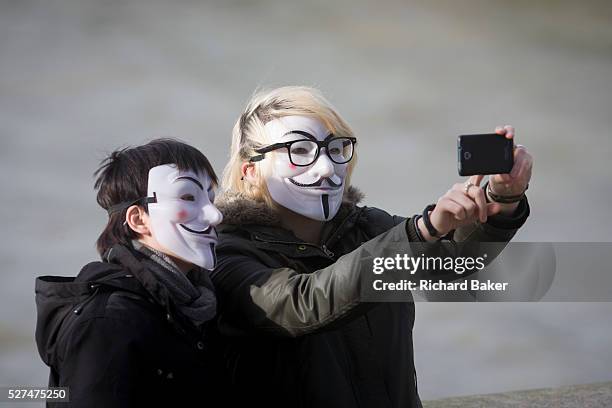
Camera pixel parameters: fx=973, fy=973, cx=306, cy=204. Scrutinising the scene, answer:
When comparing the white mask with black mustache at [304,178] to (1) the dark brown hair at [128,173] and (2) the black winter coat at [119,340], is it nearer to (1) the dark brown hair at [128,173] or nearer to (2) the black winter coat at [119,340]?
(1) the dark brown hair at [128,173]

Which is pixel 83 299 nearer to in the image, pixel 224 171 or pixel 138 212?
pixel 138 212

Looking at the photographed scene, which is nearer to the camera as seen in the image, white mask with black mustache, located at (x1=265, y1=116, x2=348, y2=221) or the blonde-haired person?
the blonde-haired person

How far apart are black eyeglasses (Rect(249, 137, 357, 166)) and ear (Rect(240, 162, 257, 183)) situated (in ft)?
0.11

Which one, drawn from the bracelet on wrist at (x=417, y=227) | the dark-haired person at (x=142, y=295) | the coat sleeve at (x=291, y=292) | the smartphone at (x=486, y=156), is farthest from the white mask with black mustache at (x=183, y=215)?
the smartphone at (x=486, y=156)

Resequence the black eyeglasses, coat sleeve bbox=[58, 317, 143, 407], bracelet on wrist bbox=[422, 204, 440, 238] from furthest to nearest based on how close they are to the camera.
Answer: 1. the black eyeglasses
2. bracelet on wrist bbox=[422, 204, 440, 238]
3. coat sleeve bbox=[58, 317, 143, 407]

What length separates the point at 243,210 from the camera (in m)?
3.43

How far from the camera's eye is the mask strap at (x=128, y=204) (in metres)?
3.10

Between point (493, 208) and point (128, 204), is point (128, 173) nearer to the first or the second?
point (128, 204)

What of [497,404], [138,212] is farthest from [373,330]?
[497,404]

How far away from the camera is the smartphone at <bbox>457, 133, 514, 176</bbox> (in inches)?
113

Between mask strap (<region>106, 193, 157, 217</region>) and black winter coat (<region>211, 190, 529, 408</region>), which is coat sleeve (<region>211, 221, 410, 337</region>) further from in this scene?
mask strap (<region>106, 193, 157, 217</region>)

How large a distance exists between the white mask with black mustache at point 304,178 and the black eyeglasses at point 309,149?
13mm

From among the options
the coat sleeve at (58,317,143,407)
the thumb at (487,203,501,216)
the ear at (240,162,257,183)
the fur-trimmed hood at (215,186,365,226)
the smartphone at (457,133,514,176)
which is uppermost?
the ear at (240,162,257,183)

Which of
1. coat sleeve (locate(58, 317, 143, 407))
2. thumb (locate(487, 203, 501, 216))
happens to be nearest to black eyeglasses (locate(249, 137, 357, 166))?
thumb (locate(487, 203, 501, 216))
